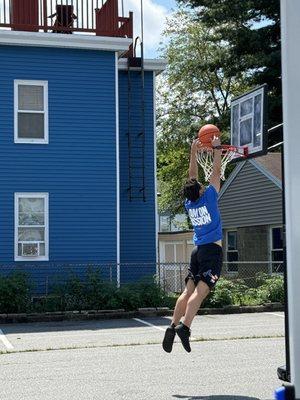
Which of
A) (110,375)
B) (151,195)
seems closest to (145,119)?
(151,195)

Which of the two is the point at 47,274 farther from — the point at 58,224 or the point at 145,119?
the point at 145,119

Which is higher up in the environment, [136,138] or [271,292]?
[136,138]

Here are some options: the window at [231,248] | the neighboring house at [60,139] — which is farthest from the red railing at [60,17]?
the window at [231,248]

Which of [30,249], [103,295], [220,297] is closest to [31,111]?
[30,249]

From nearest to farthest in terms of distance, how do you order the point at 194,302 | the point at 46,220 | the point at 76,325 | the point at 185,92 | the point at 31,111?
the point at 194,302, the point at 76,325, the point at 46,220, the point at 31,111, the point at 185,92

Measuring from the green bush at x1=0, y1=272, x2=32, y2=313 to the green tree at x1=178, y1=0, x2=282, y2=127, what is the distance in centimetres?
1652

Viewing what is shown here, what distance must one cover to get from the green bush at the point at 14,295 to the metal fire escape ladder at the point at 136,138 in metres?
5.47

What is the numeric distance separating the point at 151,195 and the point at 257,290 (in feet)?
14.7

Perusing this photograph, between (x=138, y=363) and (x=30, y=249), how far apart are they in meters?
10.9

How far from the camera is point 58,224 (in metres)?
19.9

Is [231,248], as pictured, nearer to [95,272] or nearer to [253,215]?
[253,215]

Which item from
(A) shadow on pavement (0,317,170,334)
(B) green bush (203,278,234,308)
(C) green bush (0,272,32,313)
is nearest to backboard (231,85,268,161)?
(A) shadow on pavement (0,317,170,334)

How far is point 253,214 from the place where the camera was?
28.8 m

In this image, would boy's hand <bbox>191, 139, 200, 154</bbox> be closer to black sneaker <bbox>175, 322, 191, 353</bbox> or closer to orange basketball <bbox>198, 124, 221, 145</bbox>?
orange basketball <bbox>198, 124, 221, 145</bbox>
